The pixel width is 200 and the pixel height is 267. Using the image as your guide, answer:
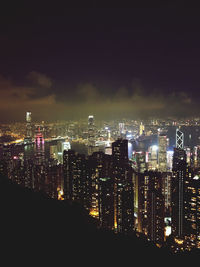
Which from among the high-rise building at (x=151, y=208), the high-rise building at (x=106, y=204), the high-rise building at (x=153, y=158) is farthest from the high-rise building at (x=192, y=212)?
the high-rise building at (x=153, y=158)

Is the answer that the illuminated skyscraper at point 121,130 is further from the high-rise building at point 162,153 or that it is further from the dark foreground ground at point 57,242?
the dark foreground ground at point 57,242

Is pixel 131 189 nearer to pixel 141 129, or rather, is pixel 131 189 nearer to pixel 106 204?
pixel 106 204

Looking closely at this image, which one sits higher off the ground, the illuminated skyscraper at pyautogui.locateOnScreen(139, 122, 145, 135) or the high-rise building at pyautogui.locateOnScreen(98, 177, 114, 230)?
the illuminated skyscraper at pyautogui.locateOnScreen(139, 122, 145, 135)

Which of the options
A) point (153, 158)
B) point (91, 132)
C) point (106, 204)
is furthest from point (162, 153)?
point (106, 204)

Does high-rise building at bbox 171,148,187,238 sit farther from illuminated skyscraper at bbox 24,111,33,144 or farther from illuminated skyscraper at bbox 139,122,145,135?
illuminated skyscraper at bbox 24,111,33,144

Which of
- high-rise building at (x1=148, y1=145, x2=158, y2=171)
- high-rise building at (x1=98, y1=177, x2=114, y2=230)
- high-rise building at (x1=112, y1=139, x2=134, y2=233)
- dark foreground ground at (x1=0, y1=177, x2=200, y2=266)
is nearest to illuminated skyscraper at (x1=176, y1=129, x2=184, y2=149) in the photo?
high-rise building at (x1=148, y1=145, x2=158, y2=171)
